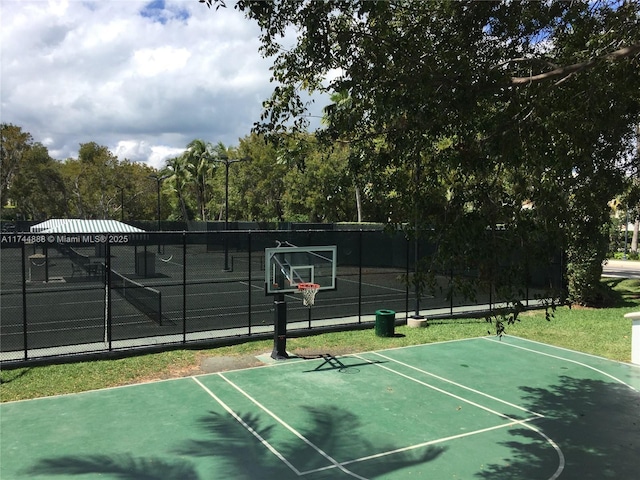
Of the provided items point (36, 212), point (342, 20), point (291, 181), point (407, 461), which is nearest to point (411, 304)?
point (407, 461)

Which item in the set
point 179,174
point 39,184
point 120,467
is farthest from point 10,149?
point 120,467

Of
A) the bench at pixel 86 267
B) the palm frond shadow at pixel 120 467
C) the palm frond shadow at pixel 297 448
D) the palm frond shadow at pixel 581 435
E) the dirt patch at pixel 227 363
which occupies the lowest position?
the palm frond shadow at pixel 581 435

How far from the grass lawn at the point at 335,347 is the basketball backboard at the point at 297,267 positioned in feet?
5.67

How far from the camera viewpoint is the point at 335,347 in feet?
47.0

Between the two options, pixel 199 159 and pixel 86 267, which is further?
pixel 199 159

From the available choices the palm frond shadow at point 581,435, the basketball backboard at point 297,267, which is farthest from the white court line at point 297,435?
the basketball backboard at point 297,267

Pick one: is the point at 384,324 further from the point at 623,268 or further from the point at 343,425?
the point at 623,268

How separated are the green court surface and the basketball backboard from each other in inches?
89.2

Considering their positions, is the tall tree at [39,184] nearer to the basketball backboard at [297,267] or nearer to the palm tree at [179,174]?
the palm tree at [179,174]

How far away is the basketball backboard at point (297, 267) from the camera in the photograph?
13742mm

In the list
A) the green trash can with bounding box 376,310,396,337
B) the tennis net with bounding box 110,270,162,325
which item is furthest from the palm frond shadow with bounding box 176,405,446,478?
the tennis net with bounding box 110,270,162,325

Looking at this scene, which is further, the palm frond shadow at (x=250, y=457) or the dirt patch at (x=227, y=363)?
the dirt patch at (x=227, y=363)

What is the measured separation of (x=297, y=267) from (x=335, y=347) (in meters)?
2.45

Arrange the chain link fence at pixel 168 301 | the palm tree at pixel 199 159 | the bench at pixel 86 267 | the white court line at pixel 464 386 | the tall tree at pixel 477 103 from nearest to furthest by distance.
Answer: the tall tree at pixel 477 103, the white court line at pixel 464 386, the chain link fence at pixel 168 301, the bench at pixel 86 267, the palm tree at pixel 199 159
